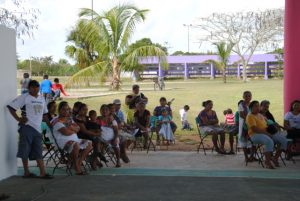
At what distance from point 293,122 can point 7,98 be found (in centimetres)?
521

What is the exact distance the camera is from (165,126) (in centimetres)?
1155

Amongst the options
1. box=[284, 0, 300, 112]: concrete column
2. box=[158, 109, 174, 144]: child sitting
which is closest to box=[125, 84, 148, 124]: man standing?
box=[158, 109, 174, 144]: child sitting

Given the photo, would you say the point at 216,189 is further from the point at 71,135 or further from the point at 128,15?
the point at 128,15

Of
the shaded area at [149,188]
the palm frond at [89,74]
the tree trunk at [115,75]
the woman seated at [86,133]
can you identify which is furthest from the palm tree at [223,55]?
the shaded area at [149,188]

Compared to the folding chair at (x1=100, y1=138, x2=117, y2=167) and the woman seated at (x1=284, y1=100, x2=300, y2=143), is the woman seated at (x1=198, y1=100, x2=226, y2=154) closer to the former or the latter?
the woman seated at (x1=284, y1=100, x2=300, y2=143)

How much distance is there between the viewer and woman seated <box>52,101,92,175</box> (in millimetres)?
7805

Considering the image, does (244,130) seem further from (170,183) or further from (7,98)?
(7,98)

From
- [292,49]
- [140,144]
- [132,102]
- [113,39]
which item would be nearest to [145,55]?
[113,39]

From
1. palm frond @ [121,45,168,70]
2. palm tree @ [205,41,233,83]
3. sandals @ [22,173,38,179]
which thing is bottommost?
sandals @ [22,173,38,179]

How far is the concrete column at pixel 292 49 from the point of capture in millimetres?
9648

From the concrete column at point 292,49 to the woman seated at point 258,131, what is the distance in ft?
5.33

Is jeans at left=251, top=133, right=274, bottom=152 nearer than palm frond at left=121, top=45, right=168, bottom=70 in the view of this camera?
Yes

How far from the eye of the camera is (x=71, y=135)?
7887 mm

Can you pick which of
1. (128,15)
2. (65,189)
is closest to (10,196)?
(65,189)
